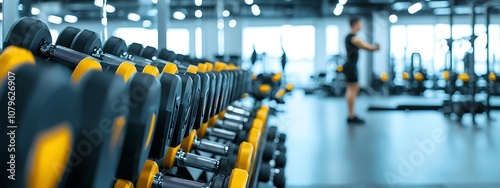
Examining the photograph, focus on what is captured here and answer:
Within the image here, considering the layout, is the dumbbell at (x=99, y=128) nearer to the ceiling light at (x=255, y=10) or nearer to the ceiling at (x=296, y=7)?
the ceiling at (x=296, y=7)

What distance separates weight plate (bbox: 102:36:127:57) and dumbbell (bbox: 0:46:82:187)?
1061 millimetres

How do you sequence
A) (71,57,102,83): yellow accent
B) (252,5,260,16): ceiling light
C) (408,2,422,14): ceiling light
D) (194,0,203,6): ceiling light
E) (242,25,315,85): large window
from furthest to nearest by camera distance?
1. (242,25,315,85): large window
2. (252,5,260,16): ceiling light
3. (408,2,422,14): ceiling light
4. (194,0,203,6): ceiling light
5. (71,57,102,83): yellow accent

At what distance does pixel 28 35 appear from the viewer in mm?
1039

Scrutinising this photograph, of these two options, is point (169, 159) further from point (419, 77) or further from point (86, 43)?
point (419, 77)

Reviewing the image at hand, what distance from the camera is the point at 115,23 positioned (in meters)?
3.16

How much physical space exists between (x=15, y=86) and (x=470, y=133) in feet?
16.2

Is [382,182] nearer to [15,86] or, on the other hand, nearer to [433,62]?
[15,86]

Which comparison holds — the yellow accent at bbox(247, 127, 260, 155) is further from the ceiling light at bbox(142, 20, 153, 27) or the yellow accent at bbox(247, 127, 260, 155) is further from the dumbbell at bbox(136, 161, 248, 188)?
the ceiling light at bbox(142, 20, 153, 27)

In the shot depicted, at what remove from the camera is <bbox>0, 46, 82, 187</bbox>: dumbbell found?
464mm

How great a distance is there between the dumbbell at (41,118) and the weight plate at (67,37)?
30.8 inches

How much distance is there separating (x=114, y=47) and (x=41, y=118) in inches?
45.9

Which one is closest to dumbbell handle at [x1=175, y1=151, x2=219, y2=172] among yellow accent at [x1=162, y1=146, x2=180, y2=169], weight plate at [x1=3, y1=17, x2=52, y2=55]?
yellow accent at [x1=162, y1=146, x2=180, y2=169]

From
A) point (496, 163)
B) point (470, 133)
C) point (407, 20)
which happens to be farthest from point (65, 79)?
point (407, 20)

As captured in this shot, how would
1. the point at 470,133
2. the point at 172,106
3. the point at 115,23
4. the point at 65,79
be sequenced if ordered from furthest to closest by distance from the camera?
1. the point at 470,133
2. the point at 115,23
3. the point at 172,106
4. the point at 65,79
